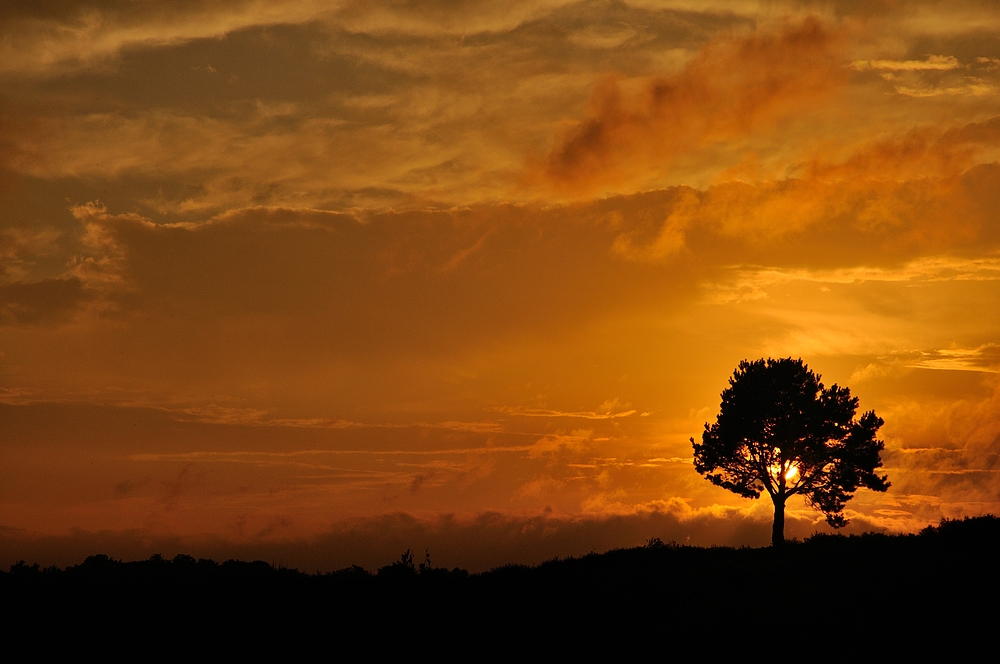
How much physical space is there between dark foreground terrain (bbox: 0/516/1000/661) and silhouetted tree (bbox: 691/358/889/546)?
14632mm

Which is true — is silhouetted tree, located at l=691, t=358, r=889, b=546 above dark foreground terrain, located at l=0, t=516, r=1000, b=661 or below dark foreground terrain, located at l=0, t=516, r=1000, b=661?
above

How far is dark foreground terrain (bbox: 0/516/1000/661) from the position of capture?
26.9 meters

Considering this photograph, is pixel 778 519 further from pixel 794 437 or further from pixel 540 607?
pixel 540 607

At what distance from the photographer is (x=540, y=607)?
31953 millimetres

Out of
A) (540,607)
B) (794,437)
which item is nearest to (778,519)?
(794,437)

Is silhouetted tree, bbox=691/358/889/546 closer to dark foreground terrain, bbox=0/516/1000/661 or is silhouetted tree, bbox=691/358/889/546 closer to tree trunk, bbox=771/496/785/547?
tree trunk, bbox=771/496/785/547

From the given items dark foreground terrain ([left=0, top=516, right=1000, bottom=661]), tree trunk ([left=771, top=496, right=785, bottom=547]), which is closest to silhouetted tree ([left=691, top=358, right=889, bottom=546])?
tree trunk ([left=771, top=496, right=785, bottom=547])

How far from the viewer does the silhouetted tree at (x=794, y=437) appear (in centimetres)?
5419

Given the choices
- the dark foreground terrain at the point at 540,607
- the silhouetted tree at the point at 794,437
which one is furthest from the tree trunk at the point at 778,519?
the dark foreground terrain at the point at 540,607

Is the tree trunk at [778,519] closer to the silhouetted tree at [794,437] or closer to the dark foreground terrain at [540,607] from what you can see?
the silhouetted tree at [794,437]

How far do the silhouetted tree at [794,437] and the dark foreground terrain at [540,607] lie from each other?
1463 cm

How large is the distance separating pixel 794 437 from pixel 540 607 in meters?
28.2

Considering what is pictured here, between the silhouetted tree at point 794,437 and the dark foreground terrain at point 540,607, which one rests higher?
the silhouetted tree at point 794,437

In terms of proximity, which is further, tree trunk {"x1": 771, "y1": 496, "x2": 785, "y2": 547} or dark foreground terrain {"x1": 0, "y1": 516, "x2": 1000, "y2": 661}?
tree trunk {"x1": 771, "y1": 496, "x2": 785, "y2": 547}
